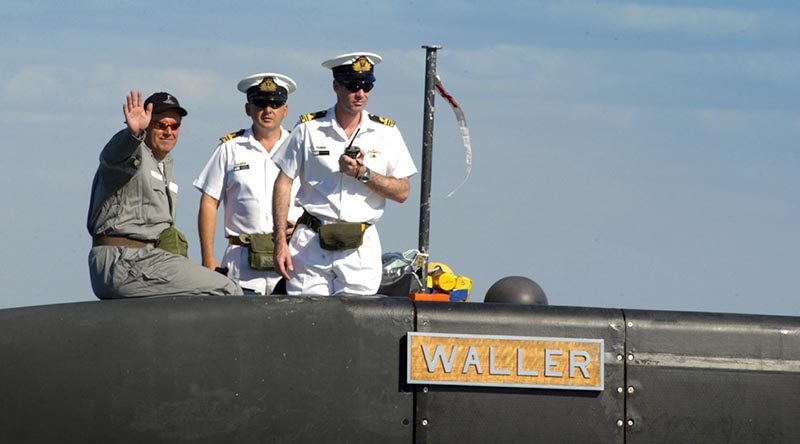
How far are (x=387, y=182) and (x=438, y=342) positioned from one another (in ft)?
5.22

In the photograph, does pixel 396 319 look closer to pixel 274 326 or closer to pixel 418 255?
pixel 274 326

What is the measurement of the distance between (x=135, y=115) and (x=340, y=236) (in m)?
1.34

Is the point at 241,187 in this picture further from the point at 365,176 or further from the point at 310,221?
the point at 365,176

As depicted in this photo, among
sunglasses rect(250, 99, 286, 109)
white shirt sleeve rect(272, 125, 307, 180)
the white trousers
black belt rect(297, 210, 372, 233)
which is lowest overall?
the white trousers

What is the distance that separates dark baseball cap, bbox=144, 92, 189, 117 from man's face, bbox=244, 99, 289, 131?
5.60ft

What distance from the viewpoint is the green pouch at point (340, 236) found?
23.6 ft

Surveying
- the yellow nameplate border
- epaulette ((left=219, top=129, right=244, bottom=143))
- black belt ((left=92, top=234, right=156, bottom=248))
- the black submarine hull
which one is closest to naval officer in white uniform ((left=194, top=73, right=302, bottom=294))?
epaulette ((left=219, top=129, right=244, bottom=143))

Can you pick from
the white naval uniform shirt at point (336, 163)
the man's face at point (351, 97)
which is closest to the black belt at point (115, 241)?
the white naval uniform shirt at point (336, 163)

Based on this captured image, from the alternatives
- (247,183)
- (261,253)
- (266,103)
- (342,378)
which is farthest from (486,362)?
(266,103)

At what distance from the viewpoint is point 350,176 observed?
723cm

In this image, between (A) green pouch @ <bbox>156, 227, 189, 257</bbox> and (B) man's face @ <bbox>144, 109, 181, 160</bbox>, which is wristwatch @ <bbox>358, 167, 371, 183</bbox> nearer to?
(A) green pouch @ <bbox>156, 227, 189, 257</bbox>

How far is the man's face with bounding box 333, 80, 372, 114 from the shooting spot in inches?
293

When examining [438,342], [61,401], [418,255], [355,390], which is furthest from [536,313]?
[418,255]

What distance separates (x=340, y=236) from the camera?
Result: 284 inches
